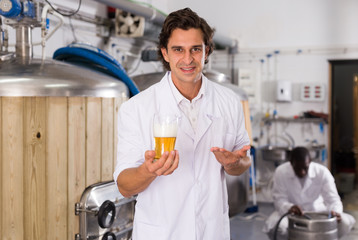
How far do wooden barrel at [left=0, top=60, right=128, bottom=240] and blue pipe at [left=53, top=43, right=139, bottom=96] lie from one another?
1.27 ft

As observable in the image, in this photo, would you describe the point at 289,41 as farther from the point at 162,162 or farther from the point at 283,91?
the point at 162,162

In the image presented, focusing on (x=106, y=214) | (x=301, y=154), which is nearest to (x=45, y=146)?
(x=106, y=214)

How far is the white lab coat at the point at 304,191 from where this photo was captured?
15.9ft

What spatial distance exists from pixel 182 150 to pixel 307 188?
3.55 m

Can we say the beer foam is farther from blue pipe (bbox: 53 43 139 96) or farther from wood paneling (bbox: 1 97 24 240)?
blue pipe (bbox: 53 43 139 96)

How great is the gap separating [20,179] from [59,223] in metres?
0.39

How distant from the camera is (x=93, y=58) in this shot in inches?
122

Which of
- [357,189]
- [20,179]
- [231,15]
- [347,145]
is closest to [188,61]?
[20,179]

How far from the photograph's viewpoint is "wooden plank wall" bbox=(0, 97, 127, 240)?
7.88 feet

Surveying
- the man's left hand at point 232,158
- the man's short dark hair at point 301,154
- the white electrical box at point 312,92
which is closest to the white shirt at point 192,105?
the man's left hand at point 232,158

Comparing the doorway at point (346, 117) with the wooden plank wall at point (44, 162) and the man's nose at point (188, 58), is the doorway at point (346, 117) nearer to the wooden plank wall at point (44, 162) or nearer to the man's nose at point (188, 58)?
the wooden plank wall at point (44, 162)

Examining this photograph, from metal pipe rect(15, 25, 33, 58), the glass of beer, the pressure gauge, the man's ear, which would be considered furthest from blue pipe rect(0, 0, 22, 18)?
the glass of beer

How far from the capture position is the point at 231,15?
7648 mm

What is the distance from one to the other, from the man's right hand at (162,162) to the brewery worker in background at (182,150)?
25 cm
